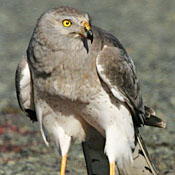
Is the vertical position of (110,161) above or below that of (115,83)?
below

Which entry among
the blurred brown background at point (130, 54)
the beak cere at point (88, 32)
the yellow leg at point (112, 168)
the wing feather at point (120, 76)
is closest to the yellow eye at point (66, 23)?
the beak cere at point (88, 32)

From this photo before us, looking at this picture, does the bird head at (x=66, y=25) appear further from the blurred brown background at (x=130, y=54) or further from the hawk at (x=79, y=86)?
the blurred brown background at (x=130, y=54)

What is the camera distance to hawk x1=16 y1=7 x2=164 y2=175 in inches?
242

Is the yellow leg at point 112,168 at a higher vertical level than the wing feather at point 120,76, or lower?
lower

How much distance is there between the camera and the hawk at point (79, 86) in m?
6.15

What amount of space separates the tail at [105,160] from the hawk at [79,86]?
7cm

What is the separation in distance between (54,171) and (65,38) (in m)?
3.23

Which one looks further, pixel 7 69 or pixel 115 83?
pixel 7 69

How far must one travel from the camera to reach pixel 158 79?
529 inches

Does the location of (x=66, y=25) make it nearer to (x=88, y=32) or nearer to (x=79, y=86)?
(x=88, y=32)

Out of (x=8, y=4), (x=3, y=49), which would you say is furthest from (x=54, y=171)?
(x=8, y=4)

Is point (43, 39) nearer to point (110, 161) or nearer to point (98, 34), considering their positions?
point (98, 34)

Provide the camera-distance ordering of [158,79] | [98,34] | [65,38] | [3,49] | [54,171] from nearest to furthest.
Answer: [65,38] → [98,34] → [54,171] → [158,79] → [3,49]

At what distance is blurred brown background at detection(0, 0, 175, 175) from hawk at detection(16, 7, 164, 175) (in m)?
1.77
